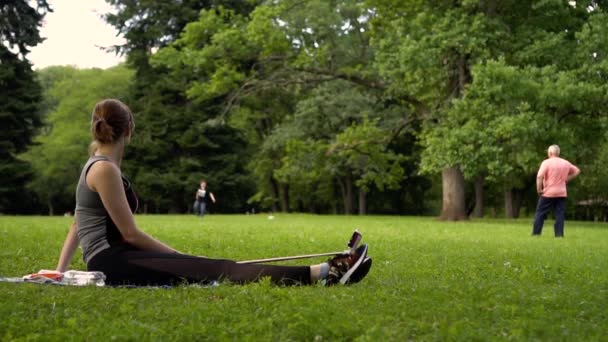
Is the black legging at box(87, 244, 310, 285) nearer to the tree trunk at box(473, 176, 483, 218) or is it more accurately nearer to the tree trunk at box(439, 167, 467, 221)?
the tree trunk at box(439, 167, 467, 221)

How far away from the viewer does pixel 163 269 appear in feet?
21.4

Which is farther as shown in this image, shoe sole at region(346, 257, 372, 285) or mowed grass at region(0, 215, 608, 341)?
shoe sole at region(346, 257, 372, 285)

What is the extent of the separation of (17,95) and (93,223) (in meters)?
42.9

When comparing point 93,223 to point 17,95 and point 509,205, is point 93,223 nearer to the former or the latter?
point 17,95

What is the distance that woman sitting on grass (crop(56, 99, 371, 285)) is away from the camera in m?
6.34

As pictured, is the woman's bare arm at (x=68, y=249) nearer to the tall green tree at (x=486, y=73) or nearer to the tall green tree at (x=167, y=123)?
the tall green tree at (x=486, y=73)

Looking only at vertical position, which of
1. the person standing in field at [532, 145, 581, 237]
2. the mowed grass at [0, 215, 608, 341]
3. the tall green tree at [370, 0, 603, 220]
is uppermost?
the tall green tree at [370, 0, 603, 220]

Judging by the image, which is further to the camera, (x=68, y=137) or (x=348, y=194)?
(x=68, y=137)

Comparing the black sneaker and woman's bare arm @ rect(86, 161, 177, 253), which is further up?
woman's bare arm @ rect(86, 161, 177, 253)

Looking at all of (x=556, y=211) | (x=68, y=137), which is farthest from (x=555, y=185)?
(x=68, y=137)

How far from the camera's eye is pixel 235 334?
4.77m

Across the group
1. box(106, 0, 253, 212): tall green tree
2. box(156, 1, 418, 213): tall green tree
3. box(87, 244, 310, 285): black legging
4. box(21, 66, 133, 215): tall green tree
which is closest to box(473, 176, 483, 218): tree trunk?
box(156, 1, 418, 213): tall green tree

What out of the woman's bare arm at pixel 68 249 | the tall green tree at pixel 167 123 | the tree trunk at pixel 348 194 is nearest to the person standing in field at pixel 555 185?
the woman's bare arm at pixel 68 249

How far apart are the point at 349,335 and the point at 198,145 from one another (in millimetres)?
45823
